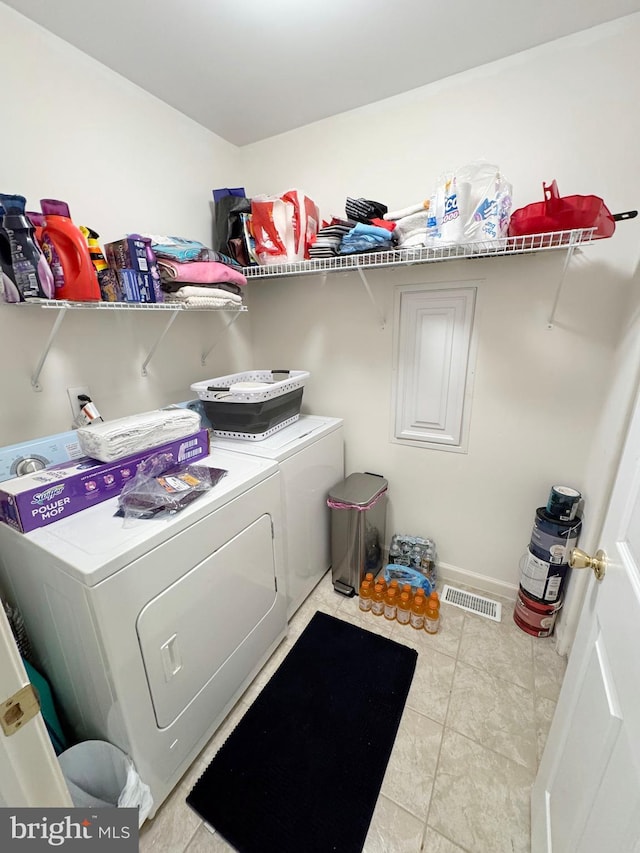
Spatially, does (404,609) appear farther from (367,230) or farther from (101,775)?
(367,230)

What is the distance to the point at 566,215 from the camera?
3.97 ft

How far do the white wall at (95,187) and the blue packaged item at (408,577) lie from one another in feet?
5.12

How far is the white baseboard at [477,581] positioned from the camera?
198 cm

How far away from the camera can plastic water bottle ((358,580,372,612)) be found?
6.39 feet

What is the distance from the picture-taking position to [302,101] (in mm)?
1702

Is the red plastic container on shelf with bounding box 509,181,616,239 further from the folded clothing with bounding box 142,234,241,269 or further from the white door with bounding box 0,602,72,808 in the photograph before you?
the white door with bounding box 0,602,72,808

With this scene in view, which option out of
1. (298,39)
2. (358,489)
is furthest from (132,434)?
(298,39)

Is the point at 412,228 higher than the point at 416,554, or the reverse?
the point at 412,228

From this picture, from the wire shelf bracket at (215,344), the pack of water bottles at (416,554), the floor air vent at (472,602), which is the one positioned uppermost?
the wire shelf bracket at (215,344)

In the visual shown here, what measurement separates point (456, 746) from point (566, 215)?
6.50 ft

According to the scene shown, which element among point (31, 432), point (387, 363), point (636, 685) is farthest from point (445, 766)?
point (31, 432)

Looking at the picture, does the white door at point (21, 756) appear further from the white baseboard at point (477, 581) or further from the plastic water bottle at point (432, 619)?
the white baseboard at point (477, 581)

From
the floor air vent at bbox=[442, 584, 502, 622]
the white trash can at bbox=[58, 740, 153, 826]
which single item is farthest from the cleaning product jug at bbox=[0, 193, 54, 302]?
the floor air vent at bbox=[442, 584, 502, 622]

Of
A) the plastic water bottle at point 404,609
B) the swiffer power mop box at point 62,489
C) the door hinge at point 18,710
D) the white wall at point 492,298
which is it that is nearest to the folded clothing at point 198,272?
the white wall at point 492,298
